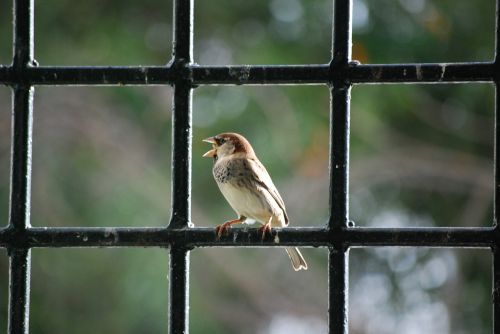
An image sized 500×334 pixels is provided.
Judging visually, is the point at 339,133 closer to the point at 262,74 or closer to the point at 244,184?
the point at 262,74

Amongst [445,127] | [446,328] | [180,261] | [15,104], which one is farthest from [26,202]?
[445,127]

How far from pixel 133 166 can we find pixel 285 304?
3.80 ft

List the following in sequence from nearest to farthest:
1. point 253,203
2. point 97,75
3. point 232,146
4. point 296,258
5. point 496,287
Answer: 1. point 496,287
2. point 97,75
3. point 296,258
4. point 253,203
5. point 232,146

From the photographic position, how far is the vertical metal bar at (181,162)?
1390mm

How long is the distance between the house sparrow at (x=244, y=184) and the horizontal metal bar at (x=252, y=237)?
1106 mm

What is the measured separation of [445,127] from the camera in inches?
191

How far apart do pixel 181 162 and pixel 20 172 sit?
10.6 inches

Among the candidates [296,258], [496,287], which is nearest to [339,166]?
[496,287]

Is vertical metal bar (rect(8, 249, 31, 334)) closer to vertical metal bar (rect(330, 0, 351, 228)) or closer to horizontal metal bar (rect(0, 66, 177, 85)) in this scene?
horizontal metal bar (rect(0, 66, 177, 85))

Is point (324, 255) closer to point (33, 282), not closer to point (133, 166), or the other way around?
point (133, 166)

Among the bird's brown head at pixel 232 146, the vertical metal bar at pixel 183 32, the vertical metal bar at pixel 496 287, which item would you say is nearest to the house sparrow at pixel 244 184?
the bird's brown head at pixel 232 146

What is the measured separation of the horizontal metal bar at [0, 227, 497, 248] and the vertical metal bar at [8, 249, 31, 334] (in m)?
0.02

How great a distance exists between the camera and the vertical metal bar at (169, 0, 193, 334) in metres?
1.39

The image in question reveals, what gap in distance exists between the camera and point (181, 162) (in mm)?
1417
